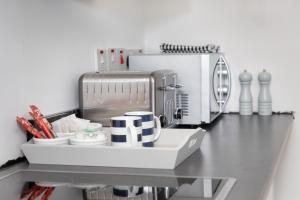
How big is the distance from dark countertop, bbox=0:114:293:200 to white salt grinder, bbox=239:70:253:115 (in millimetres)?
368

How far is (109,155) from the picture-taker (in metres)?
1.33

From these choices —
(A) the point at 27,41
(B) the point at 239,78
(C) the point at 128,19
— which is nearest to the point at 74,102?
(A) the point at 27,41

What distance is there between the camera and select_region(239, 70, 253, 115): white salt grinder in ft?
8.00

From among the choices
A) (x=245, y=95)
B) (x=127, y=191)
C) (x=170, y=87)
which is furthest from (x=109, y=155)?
(x=245, y=95)

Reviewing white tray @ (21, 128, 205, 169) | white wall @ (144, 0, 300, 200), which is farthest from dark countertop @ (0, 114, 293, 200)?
white wall @ (144, 0, 300, 200)

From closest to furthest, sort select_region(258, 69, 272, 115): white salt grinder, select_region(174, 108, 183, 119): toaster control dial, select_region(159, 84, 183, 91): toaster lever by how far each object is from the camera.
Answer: select_region(159, 84, 183, 91): toaster lever < select_region(174, 108, 183, 119): toaster control dial < select_region(258, 69, 272, 115): white salt grinder

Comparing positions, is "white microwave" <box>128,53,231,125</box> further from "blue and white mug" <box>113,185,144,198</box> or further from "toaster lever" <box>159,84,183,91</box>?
"blue and white mug" <box>113,185,144,198</box>

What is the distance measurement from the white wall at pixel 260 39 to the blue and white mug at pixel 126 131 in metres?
1.25

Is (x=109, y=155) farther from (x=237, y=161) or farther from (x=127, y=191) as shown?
(x=237, y=161)

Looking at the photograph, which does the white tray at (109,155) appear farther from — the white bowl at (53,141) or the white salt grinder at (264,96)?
the white salt grinder at (264,96)

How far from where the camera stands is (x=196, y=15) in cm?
258

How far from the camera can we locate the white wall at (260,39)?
8.04 ft

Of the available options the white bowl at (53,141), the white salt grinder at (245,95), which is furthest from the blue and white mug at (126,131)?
the white salt grinder at (245,95)

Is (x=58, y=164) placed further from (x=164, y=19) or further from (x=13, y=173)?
(x=164, y=19)
